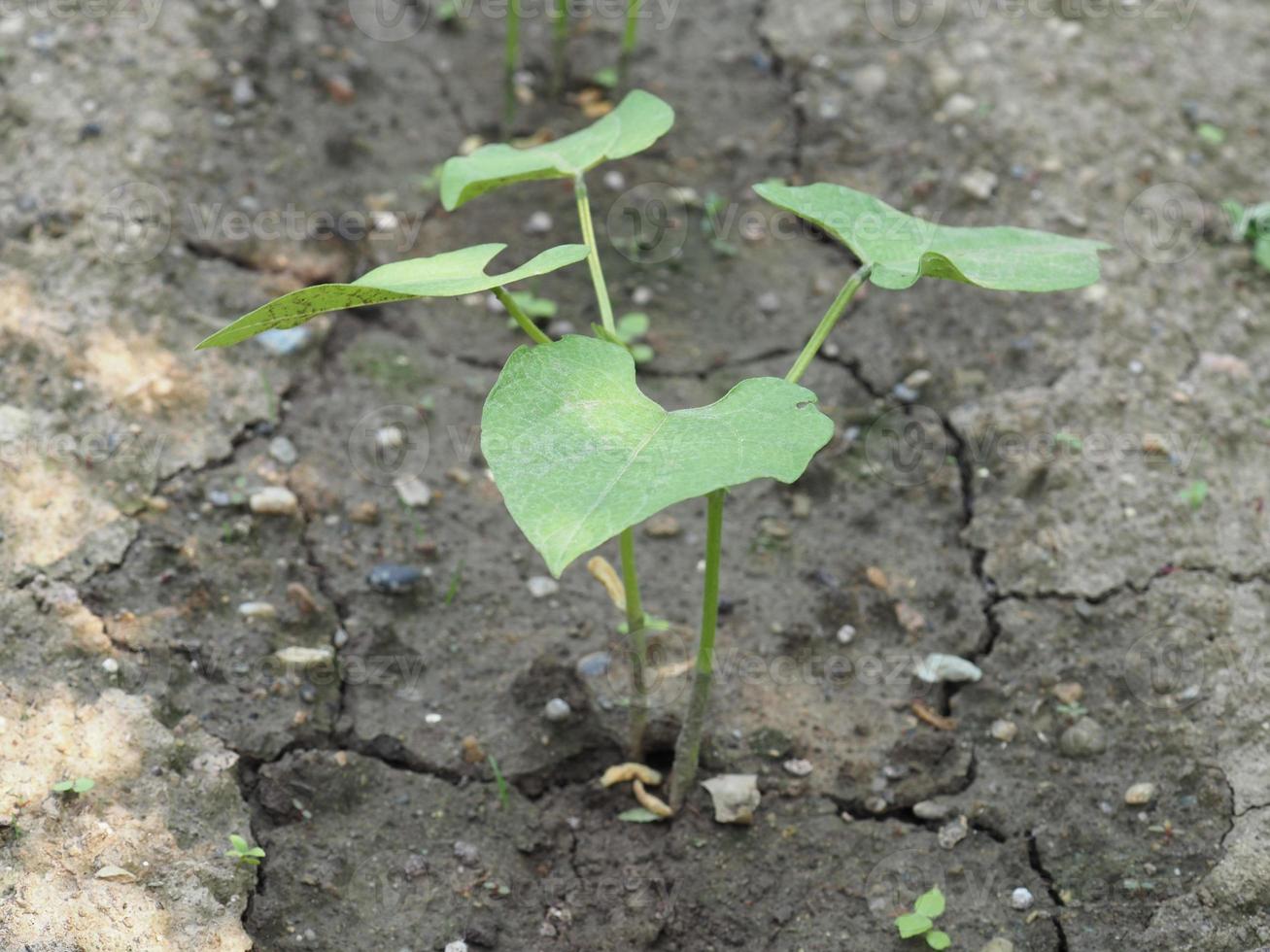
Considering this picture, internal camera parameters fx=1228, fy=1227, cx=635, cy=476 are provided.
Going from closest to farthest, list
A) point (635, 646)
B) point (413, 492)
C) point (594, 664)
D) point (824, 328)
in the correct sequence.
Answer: point (824, 328)
point (635, 646)
point (594, 664)
point (413, 492)

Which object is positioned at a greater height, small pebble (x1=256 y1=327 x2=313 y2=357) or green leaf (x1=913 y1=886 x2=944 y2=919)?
small pebble (x1=256 y1=327 x2=313 y2=357)

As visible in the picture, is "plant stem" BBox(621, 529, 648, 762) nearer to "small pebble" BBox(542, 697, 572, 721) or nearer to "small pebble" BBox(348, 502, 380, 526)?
"small pebble" BBox(542, 697, 572, 721)

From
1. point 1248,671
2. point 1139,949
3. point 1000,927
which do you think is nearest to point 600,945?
point 1000,927

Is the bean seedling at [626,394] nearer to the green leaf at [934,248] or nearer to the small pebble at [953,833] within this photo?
the green leaf at [934,248]

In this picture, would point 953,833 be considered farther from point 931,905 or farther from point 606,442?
point 606,442

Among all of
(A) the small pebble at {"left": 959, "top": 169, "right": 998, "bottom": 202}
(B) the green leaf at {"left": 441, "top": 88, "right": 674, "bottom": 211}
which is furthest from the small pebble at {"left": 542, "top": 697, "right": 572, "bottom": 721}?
(A) the small pebble at {"left": 959, "top": 169, "right": 998, "bottom": 202}

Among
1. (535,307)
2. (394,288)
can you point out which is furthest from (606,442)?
(535,307)
